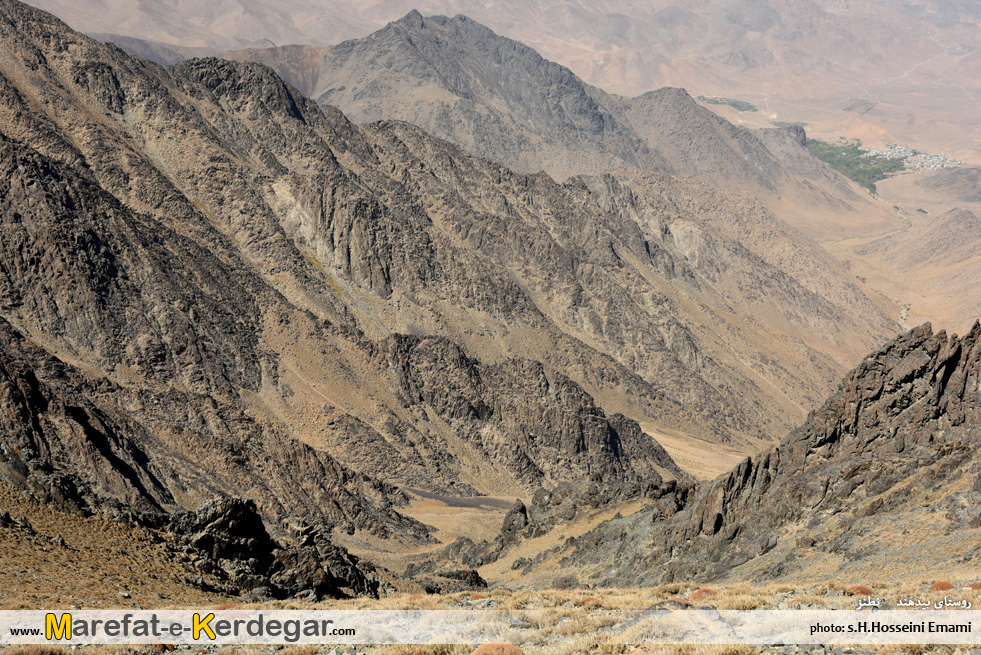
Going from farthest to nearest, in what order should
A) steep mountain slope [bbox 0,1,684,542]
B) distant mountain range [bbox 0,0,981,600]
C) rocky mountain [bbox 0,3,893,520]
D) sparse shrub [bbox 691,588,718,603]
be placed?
rocky mountain [bbox 0,3,893,520] < steep mountain slope [bbox 0,1,684,542] < distant mountain range [bbox 0,0,981,600] < sparse shrub [bbox 691,588,718,603]

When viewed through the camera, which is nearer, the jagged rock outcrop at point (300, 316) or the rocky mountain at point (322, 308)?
the jagged rock outcrop at point (300, 316)

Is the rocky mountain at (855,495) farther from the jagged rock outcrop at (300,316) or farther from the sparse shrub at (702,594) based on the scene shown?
the jagged rock outcrop at (300,316)

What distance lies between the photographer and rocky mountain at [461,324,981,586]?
30641 millimetres

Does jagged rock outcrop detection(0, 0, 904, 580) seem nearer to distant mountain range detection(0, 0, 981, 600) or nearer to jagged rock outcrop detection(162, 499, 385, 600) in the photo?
distant mountain range detection(0, 0, 981, 600)

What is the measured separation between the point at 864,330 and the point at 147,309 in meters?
155

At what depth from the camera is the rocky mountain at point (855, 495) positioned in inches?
1206

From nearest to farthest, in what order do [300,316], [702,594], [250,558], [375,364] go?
[702,594]
[250,558]
[375,364]
[300,316]

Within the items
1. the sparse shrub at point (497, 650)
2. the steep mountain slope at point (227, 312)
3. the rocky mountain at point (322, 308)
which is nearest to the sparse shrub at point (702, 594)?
the sparse shrub at point (497, 650)

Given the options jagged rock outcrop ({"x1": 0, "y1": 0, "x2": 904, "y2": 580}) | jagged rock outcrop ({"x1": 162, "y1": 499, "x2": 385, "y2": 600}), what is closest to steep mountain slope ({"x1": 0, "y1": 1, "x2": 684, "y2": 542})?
jagged rock outcrop ({"x1": 0, "y1": 0, "x2": 904, "y2": 580})

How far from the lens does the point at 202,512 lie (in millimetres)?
32094

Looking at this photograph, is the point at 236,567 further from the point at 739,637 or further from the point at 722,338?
the point at 722,338

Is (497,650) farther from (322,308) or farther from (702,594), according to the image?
(322,308)

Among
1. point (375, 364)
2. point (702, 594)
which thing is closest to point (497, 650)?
point (702, 594)

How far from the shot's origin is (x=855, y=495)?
3566 cm
